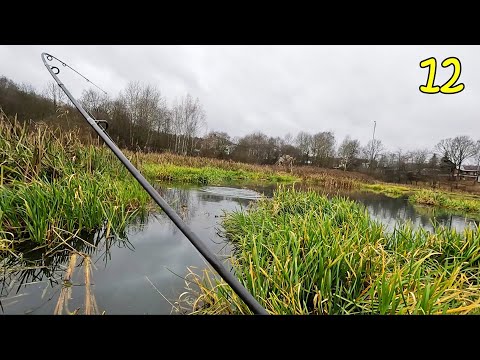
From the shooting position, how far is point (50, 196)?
91.5 inches

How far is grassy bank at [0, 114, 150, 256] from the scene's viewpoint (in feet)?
6.71

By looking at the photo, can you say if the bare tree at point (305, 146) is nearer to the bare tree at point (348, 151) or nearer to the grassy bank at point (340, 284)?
the bare tree at point (348, 151)

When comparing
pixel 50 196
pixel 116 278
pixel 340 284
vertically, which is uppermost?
pixel 50 196

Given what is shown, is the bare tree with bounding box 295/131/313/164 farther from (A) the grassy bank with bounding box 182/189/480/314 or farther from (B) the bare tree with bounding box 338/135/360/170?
(A) the grassy bank with bounding box 182/189/480/314

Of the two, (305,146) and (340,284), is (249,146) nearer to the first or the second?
(305,146)

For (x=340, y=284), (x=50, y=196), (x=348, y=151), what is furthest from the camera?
(x=348, y=151)

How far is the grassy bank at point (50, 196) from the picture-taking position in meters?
2.04

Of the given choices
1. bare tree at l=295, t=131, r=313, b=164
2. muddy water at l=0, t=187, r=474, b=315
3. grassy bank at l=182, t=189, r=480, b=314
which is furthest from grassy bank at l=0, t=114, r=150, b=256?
bare tree at l=295, t=131, r=313, b=164

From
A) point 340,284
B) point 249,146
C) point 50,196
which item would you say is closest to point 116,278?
point 50,196

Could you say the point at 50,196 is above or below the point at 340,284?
above

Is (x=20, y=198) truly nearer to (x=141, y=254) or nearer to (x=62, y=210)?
(x=62, y=210)

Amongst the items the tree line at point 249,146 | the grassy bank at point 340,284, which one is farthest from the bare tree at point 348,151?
the grassy bank at point 340,284

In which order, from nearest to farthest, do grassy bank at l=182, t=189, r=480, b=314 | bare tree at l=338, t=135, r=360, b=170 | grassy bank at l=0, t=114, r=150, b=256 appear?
grassy bank at l=182, t=189, r=480, b=314
grassy bank at l=0, t=114, r=150, b=256
bare tree at l=338, t=135, r=360, b=170
